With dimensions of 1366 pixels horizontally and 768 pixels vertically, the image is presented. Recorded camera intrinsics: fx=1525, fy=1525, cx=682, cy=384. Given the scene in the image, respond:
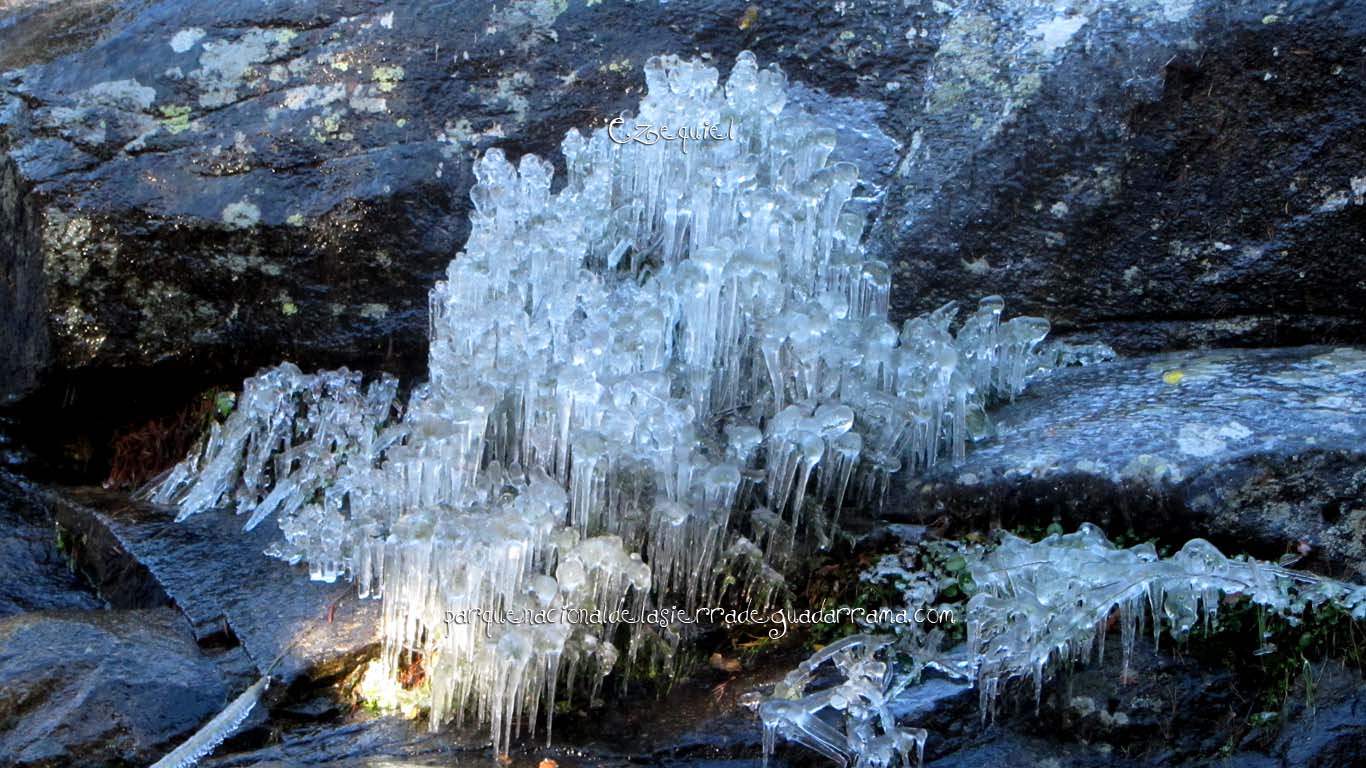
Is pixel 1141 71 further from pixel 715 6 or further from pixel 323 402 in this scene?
pixel 323 402

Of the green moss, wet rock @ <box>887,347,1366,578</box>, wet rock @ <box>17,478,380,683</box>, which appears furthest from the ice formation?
the green moss

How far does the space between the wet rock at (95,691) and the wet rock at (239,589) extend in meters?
0.23

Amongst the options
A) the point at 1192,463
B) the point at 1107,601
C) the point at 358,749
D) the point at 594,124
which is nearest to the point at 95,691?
the point at 358,749

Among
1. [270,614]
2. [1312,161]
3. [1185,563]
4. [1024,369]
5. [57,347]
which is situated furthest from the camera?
[57,347]

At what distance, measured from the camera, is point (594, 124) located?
6.73 metres

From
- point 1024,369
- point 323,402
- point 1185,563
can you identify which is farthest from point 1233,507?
point 323,402

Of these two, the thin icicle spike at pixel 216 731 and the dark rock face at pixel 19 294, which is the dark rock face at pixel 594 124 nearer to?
the dark rock face at pixel 19 294

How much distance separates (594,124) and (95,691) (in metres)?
3.25

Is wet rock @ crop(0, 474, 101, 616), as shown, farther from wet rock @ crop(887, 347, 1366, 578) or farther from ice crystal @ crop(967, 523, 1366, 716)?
ice crystal @ crop(967, 523, 1366, 716)

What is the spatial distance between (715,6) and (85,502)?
3472 millimetres

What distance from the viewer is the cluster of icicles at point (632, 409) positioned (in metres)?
4.71

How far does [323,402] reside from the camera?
6402mm

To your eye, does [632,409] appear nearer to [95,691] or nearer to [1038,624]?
[1038,624]

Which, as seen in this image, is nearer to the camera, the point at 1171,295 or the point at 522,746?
the point at 522,746
